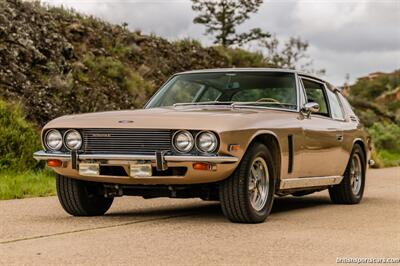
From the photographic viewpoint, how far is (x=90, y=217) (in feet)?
26.3

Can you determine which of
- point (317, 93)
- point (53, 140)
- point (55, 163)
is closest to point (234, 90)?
point (317, 93)

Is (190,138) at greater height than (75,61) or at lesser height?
lesser

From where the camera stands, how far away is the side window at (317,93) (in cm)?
952

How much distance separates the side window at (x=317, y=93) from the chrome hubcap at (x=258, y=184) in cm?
195

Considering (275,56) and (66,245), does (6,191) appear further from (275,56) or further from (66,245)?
(275,56)

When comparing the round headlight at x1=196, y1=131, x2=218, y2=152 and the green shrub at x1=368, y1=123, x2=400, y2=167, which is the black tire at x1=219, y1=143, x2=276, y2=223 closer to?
the round headlight at x1=196, y1=131, x2=218, y2=152

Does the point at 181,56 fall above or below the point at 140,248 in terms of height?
above

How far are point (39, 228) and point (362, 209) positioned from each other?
3861 millimetres

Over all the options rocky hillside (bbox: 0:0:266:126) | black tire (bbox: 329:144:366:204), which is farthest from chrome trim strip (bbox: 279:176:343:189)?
rocky hillside (bbox: 0:0:266:126)

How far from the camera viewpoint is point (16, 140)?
13812mm

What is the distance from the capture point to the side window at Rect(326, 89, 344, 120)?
10.0 metres

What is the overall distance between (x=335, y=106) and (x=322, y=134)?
137 centimetres

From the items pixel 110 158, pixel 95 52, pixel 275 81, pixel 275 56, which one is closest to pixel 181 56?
pixel 95 52

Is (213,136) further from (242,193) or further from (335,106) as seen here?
(335,106)
